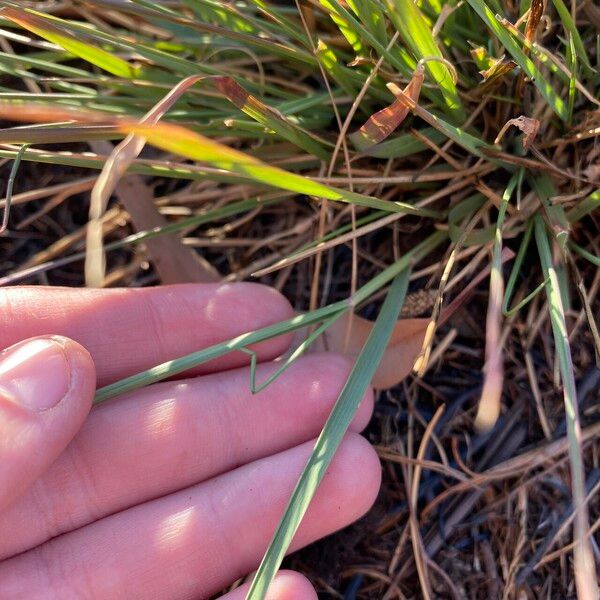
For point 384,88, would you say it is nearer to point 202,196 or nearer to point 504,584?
point 202,196

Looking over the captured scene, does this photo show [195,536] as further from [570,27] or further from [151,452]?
[570,27]

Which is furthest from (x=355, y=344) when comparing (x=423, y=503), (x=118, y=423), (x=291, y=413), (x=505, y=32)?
(x=505, y=32)

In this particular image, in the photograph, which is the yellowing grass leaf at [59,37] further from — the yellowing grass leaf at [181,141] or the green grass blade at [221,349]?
the green grass blade at [221,349]

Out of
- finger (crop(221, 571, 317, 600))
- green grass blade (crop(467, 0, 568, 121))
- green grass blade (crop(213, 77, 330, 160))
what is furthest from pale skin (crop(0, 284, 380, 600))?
green grass blade (crop(467, 0, 568, 121))

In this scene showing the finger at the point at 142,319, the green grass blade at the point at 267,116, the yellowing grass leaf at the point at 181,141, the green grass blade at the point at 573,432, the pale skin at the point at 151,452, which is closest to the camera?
the yellowing grass leaf at the point at 181,141

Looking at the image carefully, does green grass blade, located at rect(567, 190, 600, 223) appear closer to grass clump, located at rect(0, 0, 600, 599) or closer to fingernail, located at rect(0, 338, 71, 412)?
grass clump, located at rect(0, 0, 600, 599)

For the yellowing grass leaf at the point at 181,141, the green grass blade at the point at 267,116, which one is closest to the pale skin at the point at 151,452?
the green grass blade at the point at 267,116
